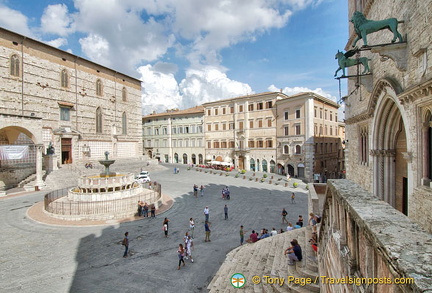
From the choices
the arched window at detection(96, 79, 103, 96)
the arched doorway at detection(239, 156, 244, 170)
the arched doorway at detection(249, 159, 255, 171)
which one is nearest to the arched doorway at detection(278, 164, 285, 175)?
the arched doorway at detection(249, 159, 255, 171)

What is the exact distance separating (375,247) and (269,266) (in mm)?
6645

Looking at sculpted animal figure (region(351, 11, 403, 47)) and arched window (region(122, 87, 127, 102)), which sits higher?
arched window (region(122, 87, 127, 102))

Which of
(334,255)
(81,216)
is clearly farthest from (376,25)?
(81,216)

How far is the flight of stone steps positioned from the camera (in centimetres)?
638

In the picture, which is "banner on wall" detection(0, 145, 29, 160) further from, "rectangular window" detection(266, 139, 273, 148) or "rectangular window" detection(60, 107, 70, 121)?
"rectangular window" detection(266, 139, 273, 148)

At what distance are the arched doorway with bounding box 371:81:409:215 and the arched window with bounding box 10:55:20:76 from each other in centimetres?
3552

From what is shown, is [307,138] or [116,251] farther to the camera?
[307,138]

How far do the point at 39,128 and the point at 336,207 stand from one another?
29080 millimetres

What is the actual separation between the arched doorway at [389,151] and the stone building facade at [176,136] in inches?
1538

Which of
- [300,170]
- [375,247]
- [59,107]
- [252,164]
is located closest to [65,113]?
[59,107]

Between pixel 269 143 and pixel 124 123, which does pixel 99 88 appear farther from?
pixel 269 143

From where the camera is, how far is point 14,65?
26.9 m

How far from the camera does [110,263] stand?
963cm

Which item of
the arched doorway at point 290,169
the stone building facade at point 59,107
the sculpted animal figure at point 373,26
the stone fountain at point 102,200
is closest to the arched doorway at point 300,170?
the arched doorway at point 290,169
